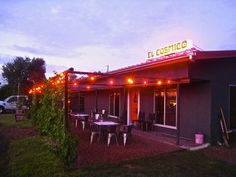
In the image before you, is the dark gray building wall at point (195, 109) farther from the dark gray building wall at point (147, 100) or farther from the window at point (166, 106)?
the dark gray building wall at point (147, 100)

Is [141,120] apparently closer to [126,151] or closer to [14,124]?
[126,151]

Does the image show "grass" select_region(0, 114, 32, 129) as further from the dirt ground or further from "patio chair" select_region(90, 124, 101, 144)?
the dirt ground

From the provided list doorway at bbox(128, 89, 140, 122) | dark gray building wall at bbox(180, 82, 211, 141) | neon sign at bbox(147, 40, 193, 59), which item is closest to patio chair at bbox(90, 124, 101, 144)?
dark gray building wall at bbox(180, 82, 211, 141)

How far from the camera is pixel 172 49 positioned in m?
13.6

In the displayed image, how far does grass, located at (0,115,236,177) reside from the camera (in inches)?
287

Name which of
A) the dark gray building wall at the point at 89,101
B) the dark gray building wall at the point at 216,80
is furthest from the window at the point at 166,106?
the dark gray building wall at the point at 89,101

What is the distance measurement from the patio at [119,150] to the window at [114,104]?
7202mm

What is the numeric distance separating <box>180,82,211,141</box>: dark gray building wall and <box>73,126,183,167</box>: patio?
4.20ft

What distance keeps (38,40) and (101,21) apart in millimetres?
5967

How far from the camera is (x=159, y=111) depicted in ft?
46.8

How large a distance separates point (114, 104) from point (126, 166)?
474 inches

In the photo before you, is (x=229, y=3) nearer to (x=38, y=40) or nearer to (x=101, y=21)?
(x=101, y=21)

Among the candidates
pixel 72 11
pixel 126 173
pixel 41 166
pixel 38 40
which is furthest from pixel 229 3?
pixel 38 40

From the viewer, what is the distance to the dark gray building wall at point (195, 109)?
11422mm
